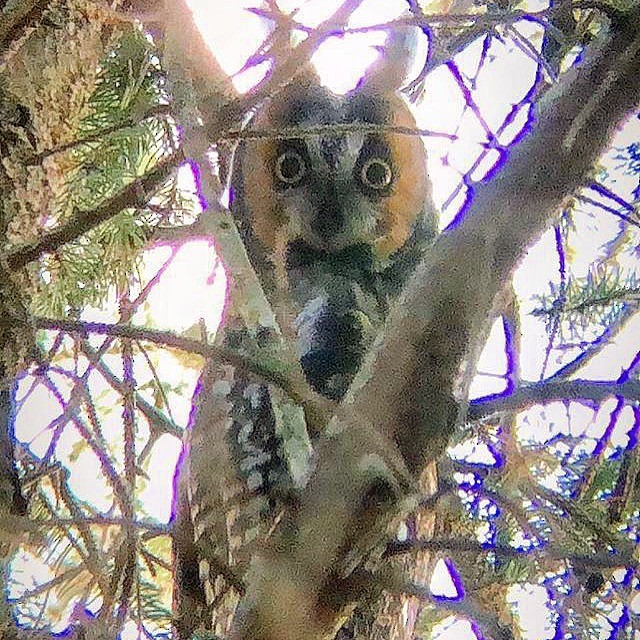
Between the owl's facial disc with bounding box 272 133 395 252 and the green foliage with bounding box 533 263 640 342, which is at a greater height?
the owl's facial disc with bounding box 272 133 395 252

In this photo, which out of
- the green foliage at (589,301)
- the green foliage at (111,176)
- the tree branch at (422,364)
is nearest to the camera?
the tree branch at (422,364)

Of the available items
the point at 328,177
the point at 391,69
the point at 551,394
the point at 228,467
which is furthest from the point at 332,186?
the point at 551,394

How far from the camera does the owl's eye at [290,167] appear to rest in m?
1.04

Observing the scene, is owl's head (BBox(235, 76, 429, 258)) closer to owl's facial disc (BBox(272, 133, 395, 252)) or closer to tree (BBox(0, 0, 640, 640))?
owl's facial disc (BBox(272, 133, 395, 252))

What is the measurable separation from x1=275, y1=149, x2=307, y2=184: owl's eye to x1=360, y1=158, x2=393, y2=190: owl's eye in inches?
2.6

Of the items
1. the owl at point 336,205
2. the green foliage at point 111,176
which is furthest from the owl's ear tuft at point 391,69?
the green foliage at point 111,176

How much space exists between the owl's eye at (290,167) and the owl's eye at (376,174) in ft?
0.22

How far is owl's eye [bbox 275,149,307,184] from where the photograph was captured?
1.04m

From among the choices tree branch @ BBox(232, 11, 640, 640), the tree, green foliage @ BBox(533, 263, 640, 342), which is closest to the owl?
green foliage @ BBox(533, 263, 640, 342)

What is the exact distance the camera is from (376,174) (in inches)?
41.6

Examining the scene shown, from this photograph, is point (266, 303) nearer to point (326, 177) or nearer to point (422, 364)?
point (422, 364)

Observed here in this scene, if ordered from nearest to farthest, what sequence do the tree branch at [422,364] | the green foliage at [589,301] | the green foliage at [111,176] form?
the tree branch at [422,364]
the green foliage at [111,176]
the green foliage at [589,301]

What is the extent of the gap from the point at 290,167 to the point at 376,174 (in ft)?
0.31

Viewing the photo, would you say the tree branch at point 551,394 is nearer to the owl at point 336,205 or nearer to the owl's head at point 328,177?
the owl at point 336,205
